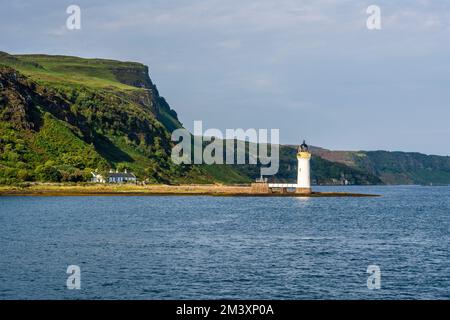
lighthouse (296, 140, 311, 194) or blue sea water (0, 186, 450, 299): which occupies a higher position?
lighthouse (296, 140, 311, 194)

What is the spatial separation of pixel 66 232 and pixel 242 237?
23484 mm

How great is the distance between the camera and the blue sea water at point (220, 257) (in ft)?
160

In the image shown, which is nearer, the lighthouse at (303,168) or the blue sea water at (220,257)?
the blue sea water at (220,257)

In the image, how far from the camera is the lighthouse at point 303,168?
171m

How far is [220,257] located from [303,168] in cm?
11594

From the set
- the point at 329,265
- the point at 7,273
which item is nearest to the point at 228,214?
the point at 329,265

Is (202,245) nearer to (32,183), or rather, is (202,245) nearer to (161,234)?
(161,234)

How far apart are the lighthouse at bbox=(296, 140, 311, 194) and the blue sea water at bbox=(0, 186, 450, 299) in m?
58.6

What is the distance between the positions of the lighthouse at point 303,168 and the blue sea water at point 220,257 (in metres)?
58.6

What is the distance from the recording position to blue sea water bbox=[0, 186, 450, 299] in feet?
160

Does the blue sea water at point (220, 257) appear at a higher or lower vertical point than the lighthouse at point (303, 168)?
lower

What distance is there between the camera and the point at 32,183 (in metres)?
191

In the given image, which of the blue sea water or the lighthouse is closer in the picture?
the blue sea water
